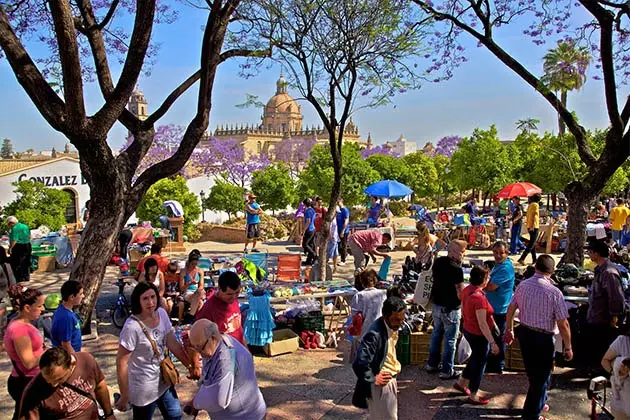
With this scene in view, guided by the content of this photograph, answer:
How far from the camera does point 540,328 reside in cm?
470

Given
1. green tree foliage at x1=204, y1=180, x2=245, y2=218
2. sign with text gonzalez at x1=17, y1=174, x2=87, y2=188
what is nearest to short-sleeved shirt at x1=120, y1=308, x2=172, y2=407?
green tree foliage at x1=204, y1=180, x2=245, y2=218

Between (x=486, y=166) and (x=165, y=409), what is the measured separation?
29.2 m

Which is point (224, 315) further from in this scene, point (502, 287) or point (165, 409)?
point (502, 287)

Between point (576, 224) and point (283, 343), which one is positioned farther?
point (576, 224)

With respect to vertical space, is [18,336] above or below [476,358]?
above

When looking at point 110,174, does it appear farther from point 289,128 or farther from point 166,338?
point 289,128

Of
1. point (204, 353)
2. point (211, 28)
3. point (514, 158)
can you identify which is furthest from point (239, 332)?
point (514, 158)

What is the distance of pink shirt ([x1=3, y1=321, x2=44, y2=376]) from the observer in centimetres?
385

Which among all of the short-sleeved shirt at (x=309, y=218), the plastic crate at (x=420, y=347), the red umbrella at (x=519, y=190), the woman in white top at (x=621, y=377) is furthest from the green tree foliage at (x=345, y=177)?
the woman in white top at (x=621, y=377)

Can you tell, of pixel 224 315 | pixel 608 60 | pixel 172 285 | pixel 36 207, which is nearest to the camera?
pixel 224 315

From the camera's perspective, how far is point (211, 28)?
7.71 metres

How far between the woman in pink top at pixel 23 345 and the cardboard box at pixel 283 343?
10.2 ft

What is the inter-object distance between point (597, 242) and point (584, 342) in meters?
1.10

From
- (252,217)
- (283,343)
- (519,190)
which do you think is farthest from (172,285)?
(519,190)
